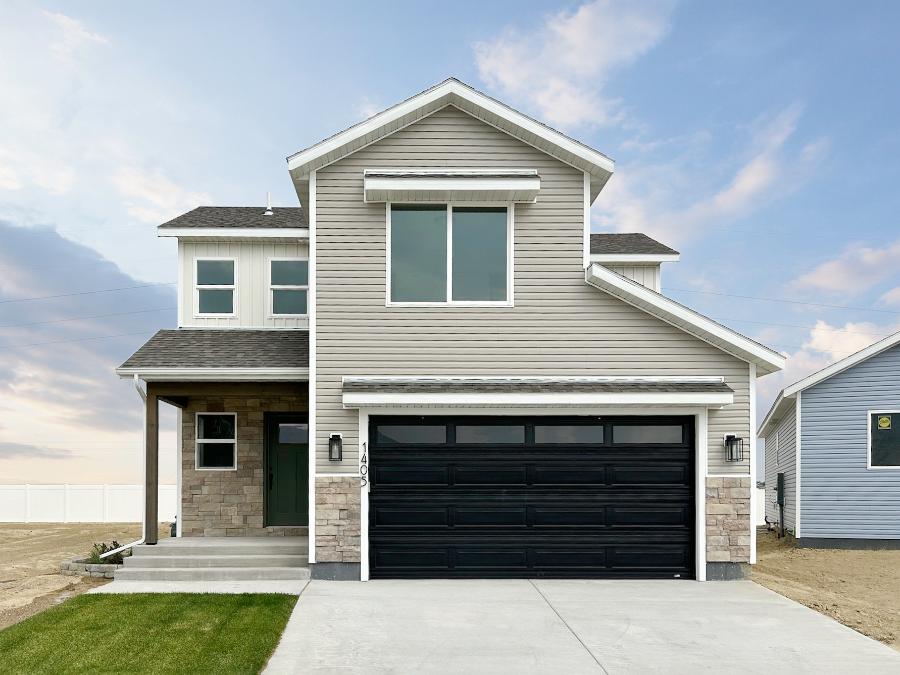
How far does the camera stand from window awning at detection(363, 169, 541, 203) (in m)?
11.3

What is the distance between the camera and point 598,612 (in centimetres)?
939

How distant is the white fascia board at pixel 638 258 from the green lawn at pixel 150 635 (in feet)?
29.1

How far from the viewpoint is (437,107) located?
11820mm

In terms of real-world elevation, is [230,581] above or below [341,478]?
below

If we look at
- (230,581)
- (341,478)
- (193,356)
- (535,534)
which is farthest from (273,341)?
(535,534)

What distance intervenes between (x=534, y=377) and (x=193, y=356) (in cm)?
513

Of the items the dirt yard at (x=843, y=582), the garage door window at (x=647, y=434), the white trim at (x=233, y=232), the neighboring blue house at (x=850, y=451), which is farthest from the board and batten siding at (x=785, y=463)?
the white trim at (x=233, y=232)

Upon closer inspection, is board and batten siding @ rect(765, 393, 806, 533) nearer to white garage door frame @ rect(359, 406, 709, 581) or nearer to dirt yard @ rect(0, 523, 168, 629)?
white garage door frame @ rect(359, 406, 709, 581)

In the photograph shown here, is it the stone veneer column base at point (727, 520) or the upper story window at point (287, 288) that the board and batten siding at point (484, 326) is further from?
the upper story window at point (287, 288)

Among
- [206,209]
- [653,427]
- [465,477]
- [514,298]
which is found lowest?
[465,477]

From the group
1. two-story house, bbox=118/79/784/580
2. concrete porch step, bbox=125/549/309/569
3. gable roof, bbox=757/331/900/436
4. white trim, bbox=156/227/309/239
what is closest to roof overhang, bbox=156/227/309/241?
white trim, bbox=156/227/309/239

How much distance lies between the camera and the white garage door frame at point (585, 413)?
1133cm

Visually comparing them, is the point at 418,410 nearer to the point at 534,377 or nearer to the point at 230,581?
the point at 534,377

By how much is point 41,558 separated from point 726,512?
12.2 metres
